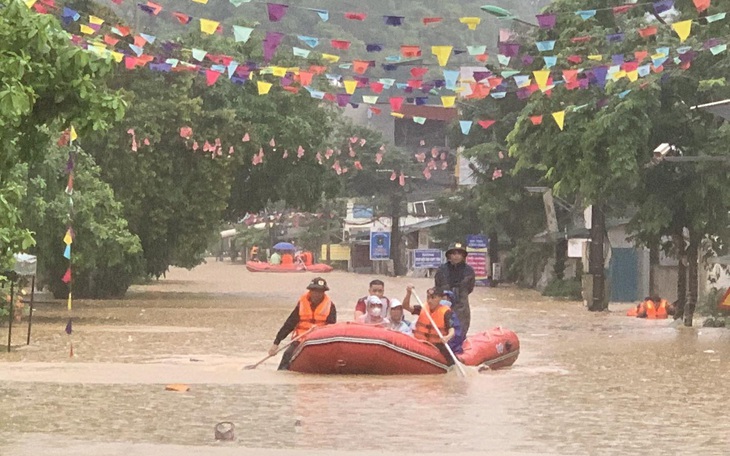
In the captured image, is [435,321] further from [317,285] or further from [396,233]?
[396,233]

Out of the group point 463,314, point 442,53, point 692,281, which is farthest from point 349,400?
point 692,281

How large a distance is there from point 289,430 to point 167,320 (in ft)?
82.3

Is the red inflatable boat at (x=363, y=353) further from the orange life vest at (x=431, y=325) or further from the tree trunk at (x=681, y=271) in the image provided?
the tree trunk at (x=681, y=271)

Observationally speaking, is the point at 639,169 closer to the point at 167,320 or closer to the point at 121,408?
the point at 167,320

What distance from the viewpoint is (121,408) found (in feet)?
55.9

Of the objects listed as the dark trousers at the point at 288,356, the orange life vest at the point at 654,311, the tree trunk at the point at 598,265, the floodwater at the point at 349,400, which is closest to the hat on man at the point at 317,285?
the dark trousers at the point at 288,356

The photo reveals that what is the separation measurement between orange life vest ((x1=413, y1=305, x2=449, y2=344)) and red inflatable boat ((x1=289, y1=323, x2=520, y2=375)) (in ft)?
1.38

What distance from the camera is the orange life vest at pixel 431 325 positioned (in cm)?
2239

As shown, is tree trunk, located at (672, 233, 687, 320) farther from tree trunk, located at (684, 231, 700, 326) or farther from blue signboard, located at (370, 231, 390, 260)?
blue signboard, located at (370, 231, 390, 260)

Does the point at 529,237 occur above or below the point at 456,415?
above

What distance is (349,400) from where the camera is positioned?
720 inches

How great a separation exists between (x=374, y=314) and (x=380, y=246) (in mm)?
75645

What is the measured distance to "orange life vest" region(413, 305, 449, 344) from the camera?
73.5 ft

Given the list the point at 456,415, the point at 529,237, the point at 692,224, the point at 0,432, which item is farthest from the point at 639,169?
the point at 529,237
